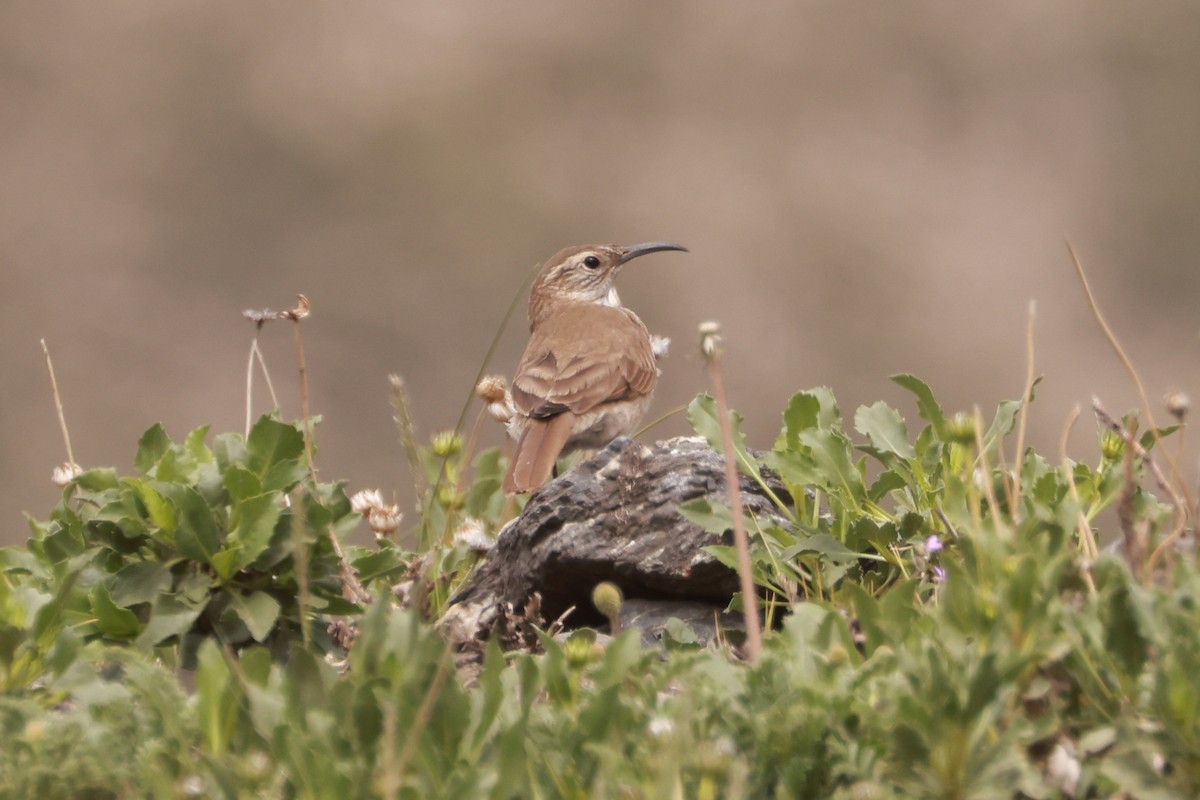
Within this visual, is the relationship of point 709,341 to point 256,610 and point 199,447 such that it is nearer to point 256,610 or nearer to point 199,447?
point 256,610

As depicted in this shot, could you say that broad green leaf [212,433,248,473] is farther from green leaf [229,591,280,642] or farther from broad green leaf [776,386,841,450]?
broad green leaf [776,386,841,450]

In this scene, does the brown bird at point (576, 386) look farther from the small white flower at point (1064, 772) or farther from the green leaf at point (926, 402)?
the small white flower at point (1064, 772)

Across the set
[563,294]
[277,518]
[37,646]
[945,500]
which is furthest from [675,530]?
[563,294]

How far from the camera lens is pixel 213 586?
3.04 meters

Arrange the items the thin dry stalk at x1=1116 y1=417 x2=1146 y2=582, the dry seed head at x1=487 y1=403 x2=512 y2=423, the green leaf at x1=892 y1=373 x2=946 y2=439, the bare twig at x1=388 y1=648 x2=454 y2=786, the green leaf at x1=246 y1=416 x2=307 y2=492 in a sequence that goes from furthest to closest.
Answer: the dry seed head at x1=487 y1=403 x2=512 y2=423
the green leaf at x1=892 y1=373 x2=946 y2=439
the green leaf at x1=246 y1=416 x2=307 y2=492
the thin dry stalk at x1=1116 y1=417 x2=1146 y2=582
the bare twig at x1=388 y1=648 x2=454 y2=786

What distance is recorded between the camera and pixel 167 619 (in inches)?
116

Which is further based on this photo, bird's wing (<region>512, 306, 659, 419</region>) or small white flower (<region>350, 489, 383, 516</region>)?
bird's wing (<region>512, 306, 659, 419</region>)

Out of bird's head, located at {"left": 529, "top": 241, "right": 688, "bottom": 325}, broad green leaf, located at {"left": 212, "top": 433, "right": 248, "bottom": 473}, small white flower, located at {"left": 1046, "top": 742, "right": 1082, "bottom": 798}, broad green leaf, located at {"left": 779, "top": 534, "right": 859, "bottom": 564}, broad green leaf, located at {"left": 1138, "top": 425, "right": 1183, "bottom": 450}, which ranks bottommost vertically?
small white flower, located at {"left": 1046, "top": 742, "right": 1082, "bottom": 798}

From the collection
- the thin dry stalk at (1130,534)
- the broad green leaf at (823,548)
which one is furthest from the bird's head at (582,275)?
the thin dry stalk at (1130,534)

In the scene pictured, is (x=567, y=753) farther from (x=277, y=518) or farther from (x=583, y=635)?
(x=277, y=518)

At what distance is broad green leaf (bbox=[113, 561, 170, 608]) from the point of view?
9.77 feet

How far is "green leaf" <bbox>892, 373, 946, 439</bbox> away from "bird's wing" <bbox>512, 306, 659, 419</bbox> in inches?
104

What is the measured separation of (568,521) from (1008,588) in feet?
6.15

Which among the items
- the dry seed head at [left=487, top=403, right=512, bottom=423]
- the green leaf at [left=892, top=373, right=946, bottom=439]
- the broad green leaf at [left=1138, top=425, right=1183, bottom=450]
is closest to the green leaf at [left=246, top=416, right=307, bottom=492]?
the green leaf at [left=892, top=373, right=946, bottom=439]
